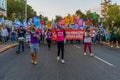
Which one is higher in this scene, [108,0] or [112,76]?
[108,0]

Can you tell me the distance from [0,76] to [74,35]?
28098 millimetres

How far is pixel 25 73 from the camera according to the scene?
44.4 feet

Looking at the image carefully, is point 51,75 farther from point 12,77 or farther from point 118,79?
point 118,79

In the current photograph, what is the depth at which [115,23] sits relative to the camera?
4222cm

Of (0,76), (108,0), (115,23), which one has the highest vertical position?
(108,0)

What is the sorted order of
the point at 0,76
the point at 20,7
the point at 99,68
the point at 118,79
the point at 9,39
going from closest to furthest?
the point at 118,79, the point at 0,76, the point at 99,68, the point at 9,39, the point at 20,7

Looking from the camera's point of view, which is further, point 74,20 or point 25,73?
point 74,20

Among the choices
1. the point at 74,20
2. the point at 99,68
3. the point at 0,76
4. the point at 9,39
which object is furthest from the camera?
the point at 74,20

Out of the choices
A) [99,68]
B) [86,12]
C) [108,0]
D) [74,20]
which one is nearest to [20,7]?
[86,12]

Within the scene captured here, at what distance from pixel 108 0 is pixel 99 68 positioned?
63.3m

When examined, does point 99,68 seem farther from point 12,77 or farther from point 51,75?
point 12,77

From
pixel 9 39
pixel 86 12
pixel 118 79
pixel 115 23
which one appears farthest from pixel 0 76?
pixel 86 12

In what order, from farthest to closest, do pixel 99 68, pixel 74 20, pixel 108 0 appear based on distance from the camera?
pixel 108 0
pixel 74 20
pixel 99 68

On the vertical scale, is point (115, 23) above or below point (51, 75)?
above
